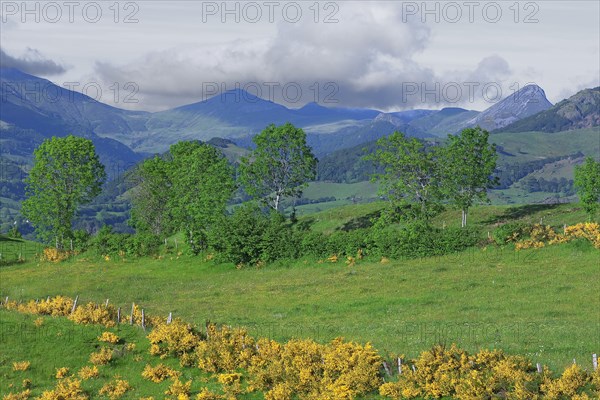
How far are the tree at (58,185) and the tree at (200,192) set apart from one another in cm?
1538

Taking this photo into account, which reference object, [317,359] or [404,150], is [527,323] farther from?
[404,150]

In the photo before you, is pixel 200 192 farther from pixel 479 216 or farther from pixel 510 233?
pixel 510 233

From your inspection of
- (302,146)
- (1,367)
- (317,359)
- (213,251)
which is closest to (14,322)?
(1,367)

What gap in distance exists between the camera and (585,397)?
74.4ft

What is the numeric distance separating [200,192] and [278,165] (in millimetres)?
16595

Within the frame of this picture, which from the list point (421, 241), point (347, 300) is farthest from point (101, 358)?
point (421, 241)

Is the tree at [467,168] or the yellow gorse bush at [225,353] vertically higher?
the tree at [467,168]

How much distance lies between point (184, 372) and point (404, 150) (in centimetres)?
6311

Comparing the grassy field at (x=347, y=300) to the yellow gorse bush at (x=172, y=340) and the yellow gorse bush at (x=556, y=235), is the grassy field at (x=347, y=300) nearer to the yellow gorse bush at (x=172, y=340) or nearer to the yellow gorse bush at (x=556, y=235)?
the yellow gorse bush at (x=172, y=340)

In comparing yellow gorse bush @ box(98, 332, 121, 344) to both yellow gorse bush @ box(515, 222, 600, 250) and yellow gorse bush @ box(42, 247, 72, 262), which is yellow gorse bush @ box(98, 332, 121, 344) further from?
yellow gorse bush @ box(42, 247, 72, 262)

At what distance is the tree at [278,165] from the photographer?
10488cm

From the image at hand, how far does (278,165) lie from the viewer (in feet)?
348

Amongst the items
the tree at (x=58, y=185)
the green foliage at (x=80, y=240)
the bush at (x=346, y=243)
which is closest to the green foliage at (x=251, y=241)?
the bush at (x=346, y=243)

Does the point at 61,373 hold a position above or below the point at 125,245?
below
